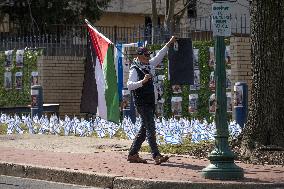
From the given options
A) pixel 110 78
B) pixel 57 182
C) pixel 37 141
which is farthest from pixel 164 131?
pixel 57 182

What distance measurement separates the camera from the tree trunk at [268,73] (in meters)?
12.0

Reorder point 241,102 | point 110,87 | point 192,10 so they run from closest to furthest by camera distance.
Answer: point 110,87, point 241,102, point 192,10

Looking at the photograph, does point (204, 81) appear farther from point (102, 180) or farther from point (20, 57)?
point (102, 180)

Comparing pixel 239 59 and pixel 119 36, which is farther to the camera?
pixel 119 36

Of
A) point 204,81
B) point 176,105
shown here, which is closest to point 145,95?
point 204,81

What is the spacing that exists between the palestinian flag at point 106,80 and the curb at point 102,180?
242cm

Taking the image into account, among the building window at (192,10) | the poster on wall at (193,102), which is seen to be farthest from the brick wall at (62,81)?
the building window at (192,10)

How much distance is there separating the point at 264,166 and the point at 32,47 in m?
14.4

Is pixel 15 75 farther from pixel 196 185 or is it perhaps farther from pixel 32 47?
pixel 196 185

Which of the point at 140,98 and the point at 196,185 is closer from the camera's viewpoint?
the point at 196,185

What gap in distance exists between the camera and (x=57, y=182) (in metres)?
11.1

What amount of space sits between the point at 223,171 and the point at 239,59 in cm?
876

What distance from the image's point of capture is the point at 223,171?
9.98 metres

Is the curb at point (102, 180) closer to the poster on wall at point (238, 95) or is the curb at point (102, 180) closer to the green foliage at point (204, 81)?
the poster on wall at point (238, 95)
